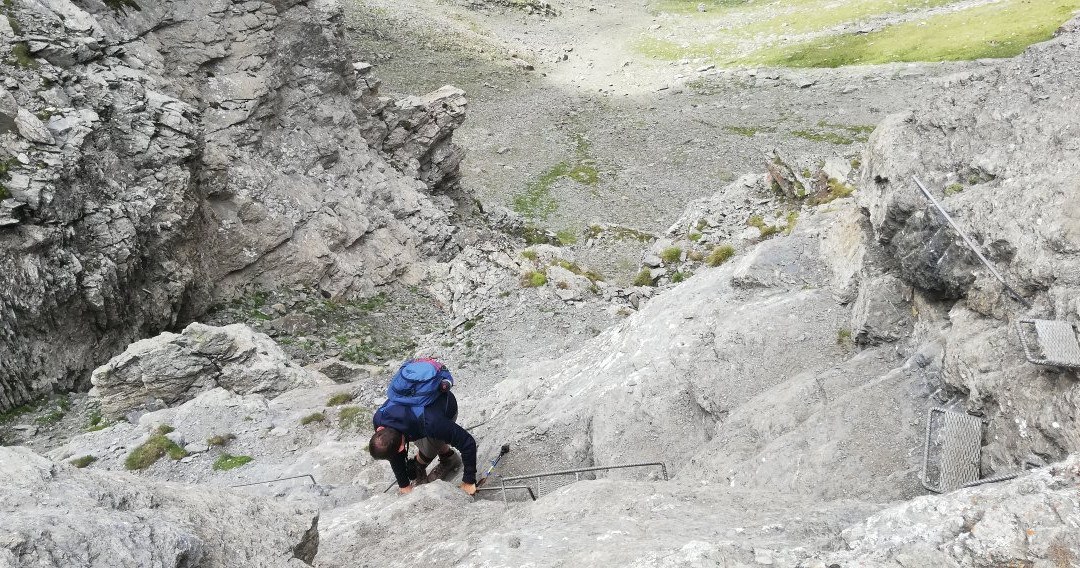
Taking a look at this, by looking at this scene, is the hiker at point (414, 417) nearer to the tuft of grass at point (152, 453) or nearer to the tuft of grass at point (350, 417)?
the tuft of grass at point (350, 417)

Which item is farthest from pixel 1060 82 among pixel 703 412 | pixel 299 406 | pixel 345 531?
pixel 299 406

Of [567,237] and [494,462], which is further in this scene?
[567,237]

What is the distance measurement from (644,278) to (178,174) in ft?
73.4

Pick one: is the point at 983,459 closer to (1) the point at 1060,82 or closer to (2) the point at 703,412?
(2) the point at 703,412

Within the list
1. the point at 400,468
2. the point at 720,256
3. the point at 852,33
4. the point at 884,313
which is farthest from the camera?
the point at 852,33

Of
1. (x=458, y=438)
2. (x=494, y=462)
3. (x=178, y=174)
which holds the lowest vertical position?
(x=494, y=462)

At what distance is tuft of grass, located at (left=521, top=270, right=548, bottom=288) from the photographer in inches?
1112

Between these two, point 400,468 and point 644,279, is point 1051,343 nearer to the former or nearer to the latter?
point 400,468

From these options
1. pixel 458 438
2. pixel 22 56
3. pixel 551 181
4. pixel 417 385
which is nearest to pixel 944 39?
pixel 551 181

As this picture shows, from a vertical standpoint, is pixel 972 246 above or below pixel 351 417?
above

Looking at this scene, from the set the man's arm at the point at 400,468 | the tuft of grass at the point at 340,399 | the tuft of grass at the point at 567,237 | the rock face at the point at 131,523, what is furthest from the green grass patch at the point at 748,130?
the rock face at the point at 131,523

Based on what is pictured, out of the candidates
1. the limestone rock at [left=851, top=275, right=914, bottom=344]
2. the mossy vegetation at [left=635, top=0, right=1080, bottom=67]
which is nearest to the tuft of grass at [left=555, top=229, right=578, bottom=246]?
the limestone rock at [left=851, top=275, right=914, bottom=344]

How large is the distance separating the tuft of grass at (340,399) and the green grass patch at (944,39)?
76.9 metres

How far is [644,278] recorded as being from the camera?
100ft
